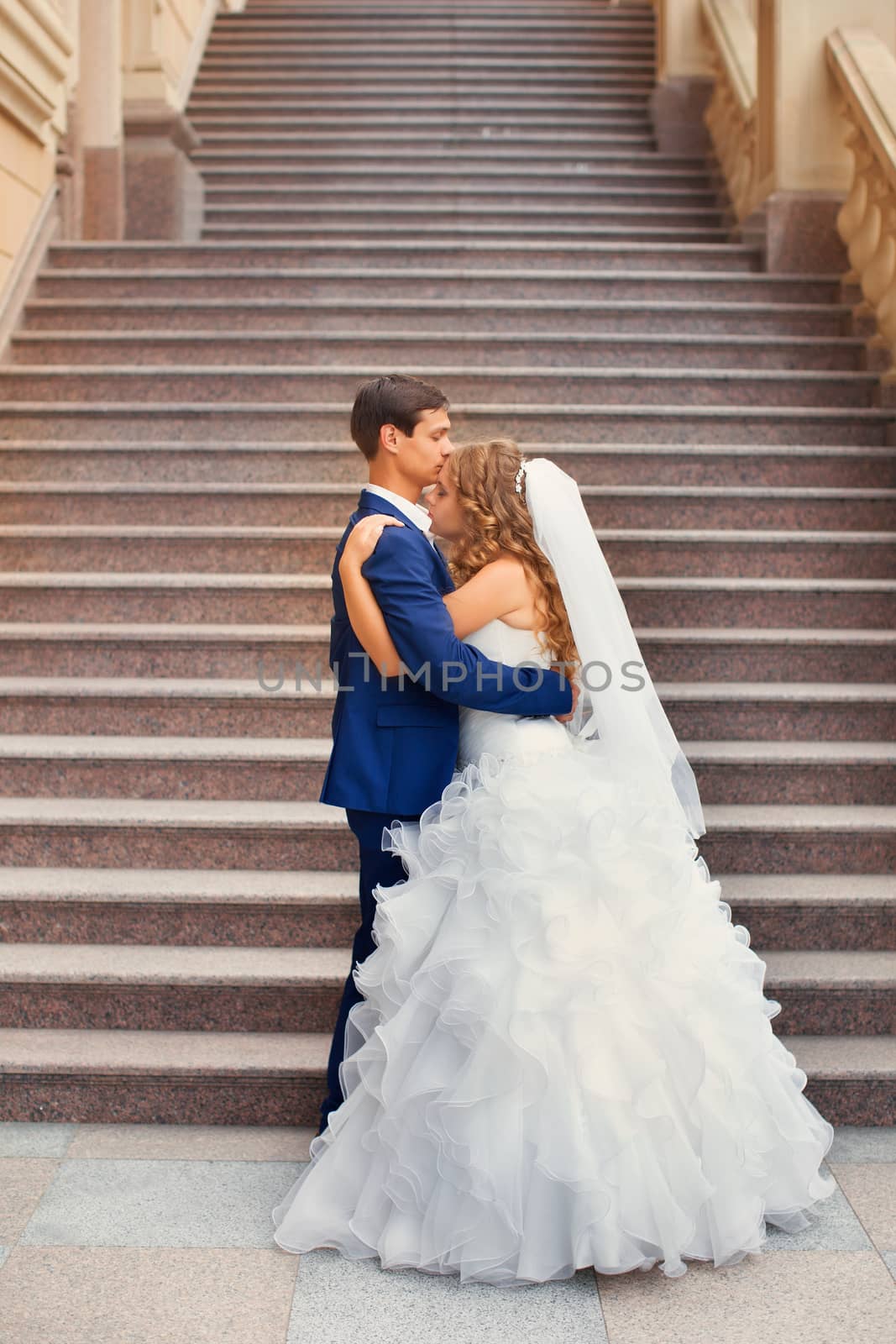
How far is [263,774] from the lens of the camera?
4008mm

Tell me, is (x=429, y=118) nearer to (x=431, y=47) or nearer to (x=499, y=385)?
(x=431, y=47)

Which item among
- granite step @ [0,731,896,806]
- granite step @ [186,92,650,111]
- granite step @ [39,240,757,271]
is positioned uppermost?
granite step @ [186,92,650,111]

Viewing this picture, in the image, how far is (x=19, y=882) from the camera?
12.0ft

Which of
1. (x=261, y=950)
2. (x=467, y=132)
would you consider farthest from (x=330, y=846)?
(x=467, y=132)

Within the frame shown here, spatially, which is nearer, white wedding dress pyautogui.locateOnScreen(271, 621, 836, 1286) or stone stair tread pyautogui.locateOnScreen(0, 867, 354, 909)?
white wedding dress pyautogui.locateOnScreen(271, 621, 836, 1286)

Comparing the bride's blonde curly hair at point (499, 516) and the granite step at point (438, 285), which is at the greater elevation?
the granite step at point (438, 285)

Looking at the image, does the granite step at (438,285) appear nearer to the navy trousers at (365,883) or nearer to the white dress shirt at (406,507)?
the white dress shirt at (406,507)

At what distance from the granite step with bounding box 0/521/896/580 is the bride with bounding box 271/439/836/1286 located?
6.77ft

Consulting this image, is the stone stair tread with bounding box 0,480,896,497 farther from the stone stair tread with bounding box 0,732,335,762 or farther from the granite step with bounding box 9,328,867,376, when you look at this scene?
the stone stair tread with bounding box 0,732,335,762

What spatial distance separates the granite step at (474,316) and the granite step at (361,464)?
991 millimetres

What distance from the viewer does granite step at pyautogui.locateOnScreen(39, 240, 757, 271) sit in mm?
6594

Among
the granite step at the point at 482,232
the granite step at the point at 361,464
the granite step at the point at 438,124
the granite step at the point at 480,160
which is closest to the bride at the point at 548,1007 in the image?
the granite step at the point at 361,464

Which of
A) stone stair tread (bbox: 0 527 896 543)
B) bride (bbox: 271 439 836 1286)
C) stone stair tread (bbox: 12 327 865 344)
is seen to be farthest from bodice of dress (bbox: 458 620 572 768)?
stone stair tread (bbox: 12 327 865 344)

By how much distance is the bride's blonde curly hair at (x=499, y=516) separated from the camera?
2.77 meters
